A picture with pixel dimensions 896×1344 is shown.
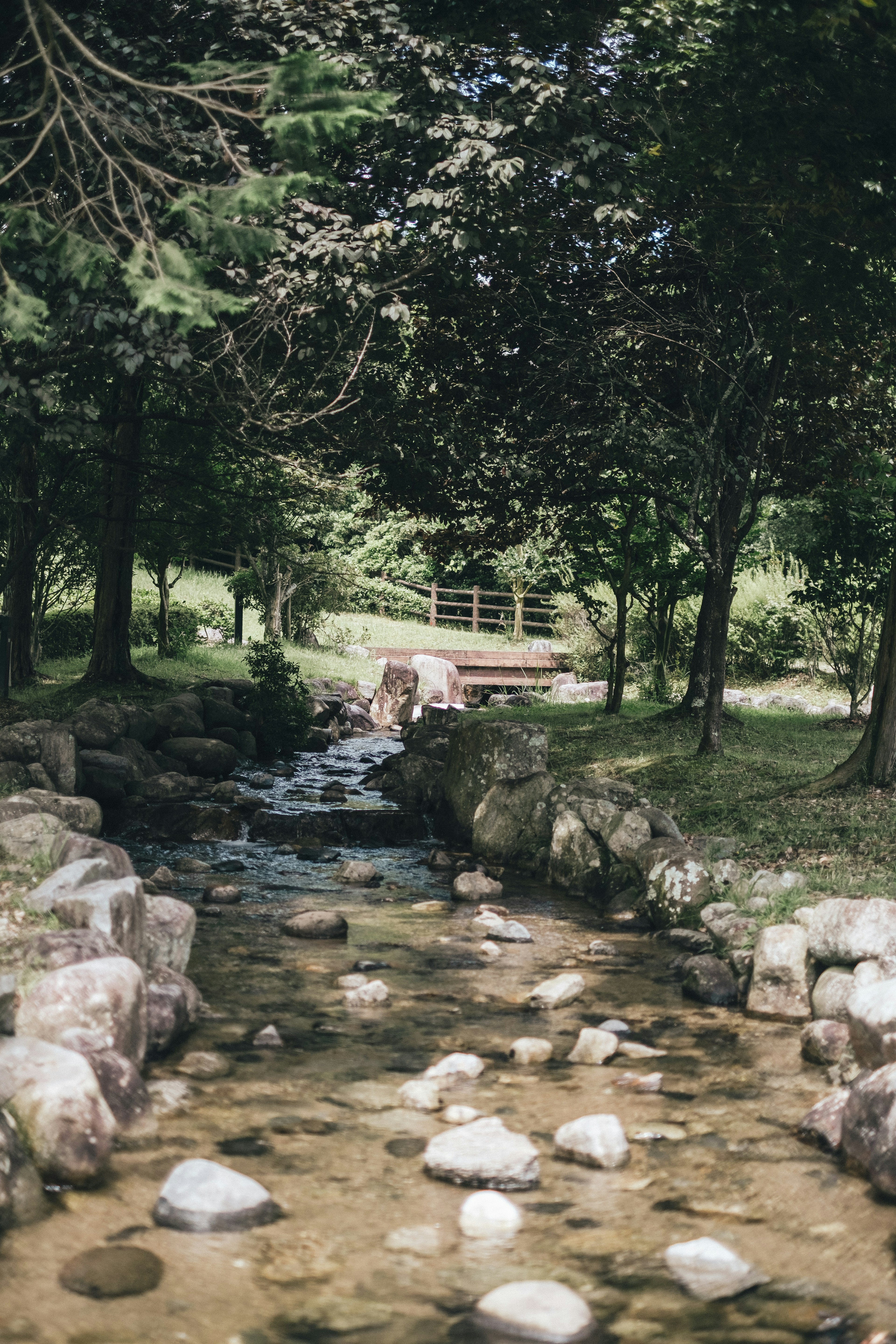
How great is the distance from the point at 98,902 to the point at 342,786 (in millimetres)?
6941

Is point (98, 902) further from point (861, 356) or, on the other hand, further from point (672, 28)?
point (861, 356)

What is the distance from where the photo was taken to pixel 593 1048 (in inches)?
179

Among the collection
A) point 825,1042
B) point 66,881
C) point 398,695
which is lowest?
point 825,1042

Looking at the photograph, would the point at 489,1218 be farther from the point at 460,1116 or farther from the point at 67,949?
the point at 67,949

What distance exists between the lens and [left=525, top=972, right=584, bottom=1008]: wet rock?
5.21 metres

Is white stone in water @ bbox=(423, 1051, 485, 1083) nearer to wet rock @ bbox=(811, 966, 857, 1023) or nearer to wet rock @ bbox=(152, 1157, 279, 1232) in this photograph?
wet rock @ bbox=(152, 1157, 279, 1232)

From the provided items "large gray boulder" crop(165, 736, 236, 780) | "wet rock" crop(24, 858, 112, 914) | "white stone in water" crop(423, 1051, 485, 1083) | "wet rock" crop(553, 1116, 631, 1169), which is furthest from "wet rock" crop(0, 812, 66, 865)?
"large gray boulder" crop(165, 736, 236, 780)

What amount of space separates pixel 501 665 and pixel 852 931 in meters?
17.8

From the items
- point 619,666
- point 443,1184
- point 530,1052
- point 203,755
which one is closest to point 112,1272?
point 443,1184

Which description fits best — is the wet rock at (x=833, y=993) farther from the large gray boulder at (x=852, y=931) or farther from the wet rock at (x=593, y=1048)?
the wet rock at (x=593, y=1048)

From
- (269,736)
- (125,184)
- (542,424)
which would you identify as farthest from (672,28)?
(269,736)

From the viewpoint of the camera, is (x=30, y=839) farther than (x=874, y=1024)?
Yes

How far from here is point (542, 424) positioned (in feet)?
38.0

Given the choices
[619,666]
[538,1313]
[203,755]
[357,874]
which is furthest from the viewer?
[619,666]
